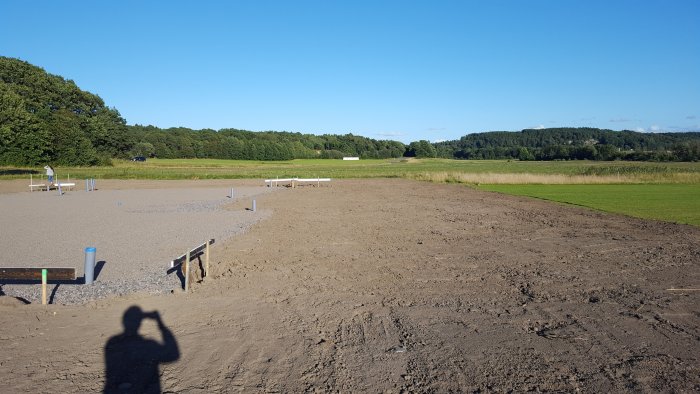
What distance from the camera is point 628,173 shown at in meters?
47.9

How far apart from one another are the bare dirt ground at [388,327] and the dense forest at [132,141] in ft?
138

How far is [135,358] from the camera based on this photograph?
5.31 meters

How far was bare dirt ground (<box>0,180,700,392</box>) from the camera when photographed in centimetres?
479

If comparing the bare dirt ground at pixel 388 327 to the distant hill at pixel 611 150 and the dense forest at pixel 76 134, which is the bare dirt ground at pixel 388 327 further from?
the distant hill at pixel 611 150

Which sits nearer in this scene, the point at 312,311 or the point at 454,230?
the point at 312,311

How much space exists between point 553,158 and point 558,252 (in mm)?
140207

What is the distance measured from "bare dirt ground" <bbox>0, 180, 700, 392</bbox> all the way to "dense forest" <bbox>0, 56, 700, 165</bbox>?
138ft

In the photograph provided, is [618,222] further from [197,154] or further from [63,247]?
[197,154]

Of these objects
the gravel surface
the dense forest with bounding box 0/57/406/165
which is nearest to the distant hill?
the dense forest with bounding box 0/57/406/165

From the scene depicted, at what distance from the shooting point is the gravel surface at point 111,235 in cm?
849

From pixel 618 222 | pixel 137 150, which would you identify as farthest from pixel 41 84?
pixel 618 222

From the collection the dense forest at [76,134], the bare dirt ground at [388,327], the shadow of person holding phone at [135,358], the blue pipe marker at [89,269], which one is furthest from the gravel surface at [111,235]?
the dense forest at [76,134]

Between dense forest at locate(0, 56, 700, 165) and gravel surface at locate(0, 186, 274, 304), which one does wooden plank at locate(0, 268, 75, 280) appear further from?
dense forest at locate(0, 56, 700, 165)

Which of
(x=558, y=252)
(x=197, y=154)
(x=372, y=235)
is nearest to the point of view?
(x=558, y=252)
